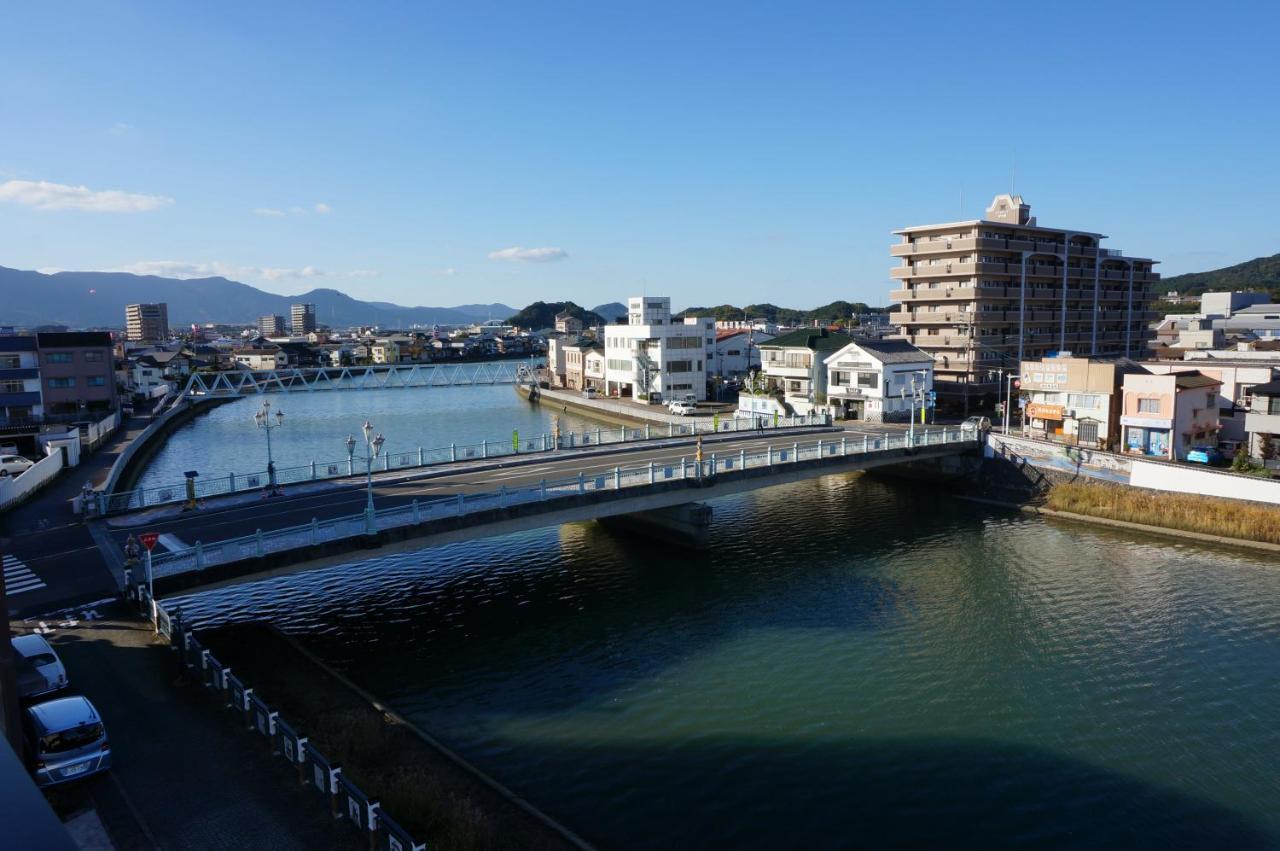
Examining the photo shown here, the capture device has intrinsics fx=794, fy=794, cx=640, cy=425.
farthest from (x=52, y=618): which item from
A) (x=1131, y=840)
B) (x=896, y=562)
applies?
(x=896, y=562)

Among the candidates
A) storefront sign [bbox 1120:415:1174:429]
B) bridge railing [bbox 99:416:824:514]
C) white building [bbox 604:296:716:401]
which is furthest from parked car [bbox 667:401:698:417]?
storefront sign [bbox 1120:415:1174:429]

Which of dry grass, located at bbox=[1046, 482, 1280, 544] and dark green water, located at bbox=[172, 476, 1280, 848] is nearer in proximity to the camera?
dark green water, located at bbox=[172, 476, 1280, 848]

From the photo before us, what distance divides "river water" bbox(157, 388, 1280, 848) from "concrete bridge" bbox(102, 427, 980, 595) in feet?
8.88

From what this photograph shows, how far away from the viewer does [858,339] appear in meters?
58.7

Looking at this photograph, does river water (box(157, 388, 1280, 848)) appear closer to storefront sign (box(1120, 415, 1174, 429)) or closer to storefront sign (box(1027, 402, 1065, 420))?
storefront sign (box(1120, 415, 1174, 429))

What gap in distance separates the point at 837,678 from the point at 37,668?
18.3 m

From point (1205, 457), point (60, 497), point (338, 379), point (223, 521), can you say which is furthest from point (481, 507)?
point (338, 379)

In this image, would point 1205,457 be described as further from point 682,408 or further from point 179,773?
point 179,773

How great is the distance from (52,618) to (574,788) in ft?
43.5

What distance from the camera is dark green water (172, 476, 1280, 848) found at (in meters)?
15.9

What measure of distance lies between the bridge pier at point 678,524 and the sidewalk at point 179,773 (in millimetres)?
19193

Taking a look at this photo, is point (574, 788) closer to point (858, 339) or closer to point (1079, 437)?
point (1079, 437)

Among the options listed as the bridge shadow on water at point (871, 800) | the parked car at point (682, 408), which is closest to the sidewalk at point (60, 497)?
the bridge shadow on water at point (871, 800)

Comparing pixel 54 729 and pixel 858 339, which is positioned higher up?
pixel 858 339
